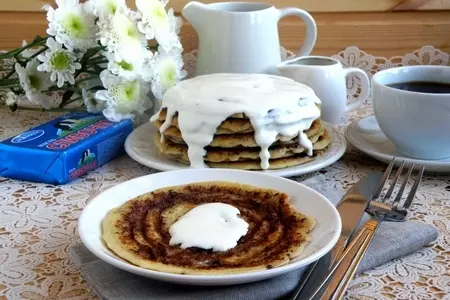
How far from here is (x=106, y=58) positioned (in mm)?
1062

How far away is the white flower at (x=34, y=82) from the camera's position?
1.08m

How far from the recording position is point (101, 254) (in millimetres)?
596

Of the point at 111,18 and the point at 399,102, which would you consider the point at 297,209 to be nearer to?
the point at 399,102

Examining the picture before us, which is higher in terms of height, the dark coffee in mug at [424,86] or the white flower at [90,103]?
the dark coffee in mug at [424,86]

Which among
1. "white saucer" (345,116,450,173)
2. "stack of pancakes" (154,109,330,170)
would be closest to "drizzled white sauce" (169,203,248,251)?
"stack of pancakes" (154,109,330,170)

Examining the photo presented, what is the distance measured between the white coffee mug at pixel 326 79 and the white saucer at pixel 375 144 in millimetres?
45

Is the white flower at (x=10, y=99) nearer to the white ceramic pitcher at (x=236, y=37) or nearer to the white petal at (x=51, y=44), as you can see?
the white petal at (x=51, y=44)

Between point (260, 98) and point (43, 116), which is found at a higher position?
point (260, 98)

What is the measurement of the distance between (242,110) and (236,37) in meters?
0.26

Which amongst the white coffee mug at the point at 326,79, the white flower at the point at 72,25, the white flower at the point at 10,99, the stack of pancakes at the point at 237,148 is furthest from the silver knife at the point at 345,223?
the white flower at the point at 10,99

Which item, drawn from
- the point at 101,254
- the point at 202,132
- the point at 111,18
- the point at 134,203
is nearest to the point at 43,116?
the point at 111,18

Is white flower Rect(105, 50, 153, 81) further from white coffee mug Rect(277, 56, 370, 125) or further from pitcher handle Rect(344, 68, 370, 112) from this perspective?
pitcher handle Rect(344, 68, 370, 112)

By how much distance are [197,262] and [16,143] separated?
16.7 inches

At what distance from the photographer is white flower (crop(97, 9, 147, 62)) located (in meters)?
0.99
